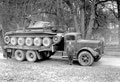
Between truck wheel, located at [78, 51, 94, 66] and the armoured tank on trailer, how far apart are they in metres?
1.99

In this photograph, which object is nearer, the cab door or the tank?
the cab door

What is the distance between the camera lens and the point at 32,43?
11055 millimetres

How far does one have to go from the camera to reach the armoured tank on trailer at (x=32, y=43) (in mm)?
10402

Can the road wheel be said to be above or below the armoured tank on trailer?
below

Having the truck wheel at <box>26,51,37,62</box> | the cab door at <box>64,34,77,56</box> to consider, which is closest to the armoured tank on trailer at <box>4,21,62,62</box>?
the truck wheel at <box>26,51,37,62</box>

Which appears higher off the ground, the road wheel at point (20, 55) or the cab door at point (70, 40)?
the cab door at point (70, 40)

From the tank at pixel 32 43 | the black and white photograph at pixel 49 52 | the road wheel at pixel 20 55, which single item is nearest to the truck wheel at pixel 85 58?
the black and white photograph at pixel 49 52

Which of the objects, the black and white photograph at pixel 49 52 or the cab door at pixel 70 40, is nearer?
the black and white photograph at pixel 49 52

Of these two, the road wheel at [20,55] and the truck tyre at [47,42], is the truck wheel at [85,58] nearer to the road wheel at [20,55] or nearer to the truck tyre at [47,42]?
the truck tyre at [47,42]

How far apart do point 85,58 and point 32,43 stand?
14.3ft

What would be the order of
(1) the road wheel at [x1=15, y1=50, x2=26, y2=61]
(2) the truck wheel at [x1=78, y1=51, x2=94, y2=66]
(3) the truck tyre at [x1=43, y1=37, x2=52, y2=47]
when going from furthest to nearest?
(1) the road wheel at [x1=15, y1=50, x2=26, y2=61]
(3) the truck tyre at [x1=43, y1=37, x2=52, y2=47]
(2) the truck wheel at [x1=78, y1=51, x2=94, y2=66]

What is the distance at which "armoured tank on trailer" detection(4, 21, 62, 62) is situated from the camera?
10402 millimetres

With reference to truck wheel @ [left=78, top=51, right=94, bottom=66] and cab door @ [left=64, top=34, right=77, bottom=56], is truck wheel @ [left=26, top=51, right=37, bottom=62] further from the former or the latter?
truck wheel @ [left=78, top=51, right=94, bottom=66]

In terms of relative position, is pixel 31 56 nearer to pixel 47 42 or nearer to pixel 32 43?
pixel 32 43
